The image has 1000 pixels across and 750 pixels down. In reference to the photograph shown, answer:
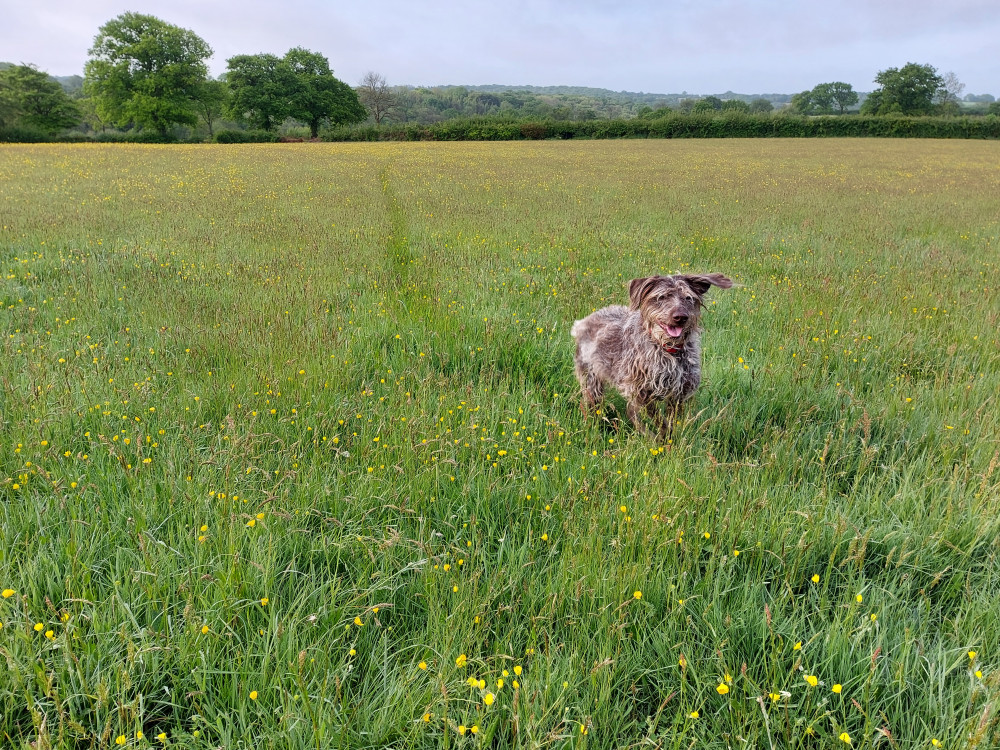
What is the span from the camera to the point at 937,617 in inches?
93.0

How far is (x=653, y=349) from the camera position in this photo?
163 inches

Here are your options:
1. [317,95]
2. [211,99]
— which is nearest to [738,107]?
[317,95]

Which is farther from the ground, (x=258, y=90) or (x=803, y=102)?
(x=803, y=102)

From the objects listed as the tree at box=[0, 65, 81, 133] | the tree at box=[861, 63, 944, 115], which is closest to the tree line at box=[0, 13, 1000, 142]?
the tree at box=[0, 65, 81, 133]

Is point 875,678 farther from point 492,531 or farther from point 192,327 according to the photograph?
point 192,327

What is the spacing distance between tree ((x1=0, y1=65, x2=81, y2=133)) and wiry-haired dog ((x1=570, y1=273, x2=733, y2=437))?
92.8 m

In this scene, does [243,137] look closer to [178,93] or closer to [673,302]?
[178,93]

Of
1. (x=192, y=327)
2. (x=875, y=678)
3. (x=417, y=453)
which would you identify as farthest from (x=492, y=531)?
(x=192, y=327)

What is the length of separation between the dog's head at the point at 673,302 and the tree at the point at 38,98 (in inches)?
3669

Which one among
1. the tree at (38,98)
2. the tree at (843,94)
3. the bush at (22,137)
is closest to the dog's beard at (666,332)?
the bush at (22,137)

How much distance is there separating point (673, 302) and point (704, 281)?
14.3 inches

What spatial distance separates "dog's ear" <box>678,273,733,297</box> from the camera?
152 inches

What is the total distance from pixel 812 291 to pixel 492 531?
6517mm

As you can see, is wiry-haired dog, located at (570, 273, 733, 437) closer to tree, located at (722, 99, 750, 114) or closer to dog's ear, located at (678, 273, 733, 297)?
dog's ear, located at (678, 273, 733, 297)
